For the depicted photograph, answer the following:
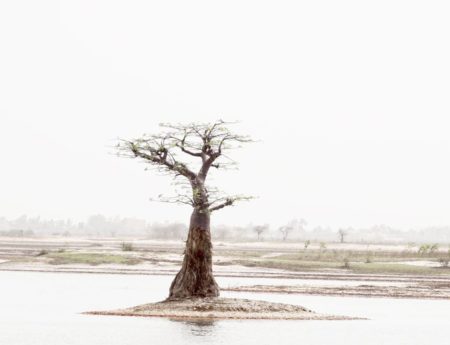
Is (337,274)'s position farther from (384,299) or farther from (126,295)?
(126,295)

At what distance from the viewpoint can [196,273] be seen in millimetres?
46031

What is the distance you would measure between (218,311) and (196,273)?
2.45 metres

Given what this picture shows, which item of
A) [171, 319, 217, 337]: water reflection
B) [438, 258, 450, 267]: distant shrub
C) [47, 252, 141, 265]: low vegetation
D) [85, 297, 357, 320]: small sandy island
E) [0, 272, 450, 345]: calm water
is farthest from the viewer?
[438, 258, 450, 267]: distant shrub

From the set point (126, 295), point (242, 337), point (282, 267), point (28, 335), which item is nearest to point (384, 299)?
point (126, 295)

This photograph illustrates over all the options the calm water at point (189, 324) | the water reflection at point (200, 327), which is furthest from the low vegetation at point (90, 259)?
the water reflection at point (200, 327)

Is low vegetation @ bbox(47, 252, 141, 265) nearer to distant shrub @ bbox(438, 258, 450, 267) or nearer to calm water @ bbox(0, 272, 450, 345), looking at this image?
calm water @ bbox(0, 272, 450, 345)

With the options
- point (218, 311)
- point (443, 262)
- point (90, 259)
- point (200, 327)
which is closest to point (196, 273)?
point (218, 311)

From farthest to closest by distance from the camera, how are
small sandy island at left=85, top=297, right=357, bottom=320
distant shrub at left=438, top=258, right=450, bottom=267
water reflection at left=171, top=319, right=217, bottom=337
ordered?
1. distant shrub at left=438, top=258, right=450, bottom=267
2. small sandy island at left=85, top=297, right=357, bottom=320
3. water reflection at left=171, top=319, right=217, bottom=337

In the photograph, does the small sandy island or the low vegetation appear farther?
the low vegetation

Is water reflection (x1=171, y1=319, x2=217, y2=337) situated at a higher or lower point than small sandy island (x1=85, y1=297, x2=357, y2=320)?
lower

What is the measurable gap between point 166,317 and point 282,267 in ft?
158

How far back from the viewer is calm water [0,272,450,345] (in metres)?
37.5

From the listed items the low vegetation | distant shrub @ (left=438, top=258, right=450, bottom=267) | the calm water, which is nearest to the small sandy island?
the calm water

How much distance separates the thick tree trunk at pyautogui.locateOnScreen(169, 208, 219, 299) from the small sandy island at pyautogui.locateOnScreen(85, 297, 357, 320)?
21.8 inches
